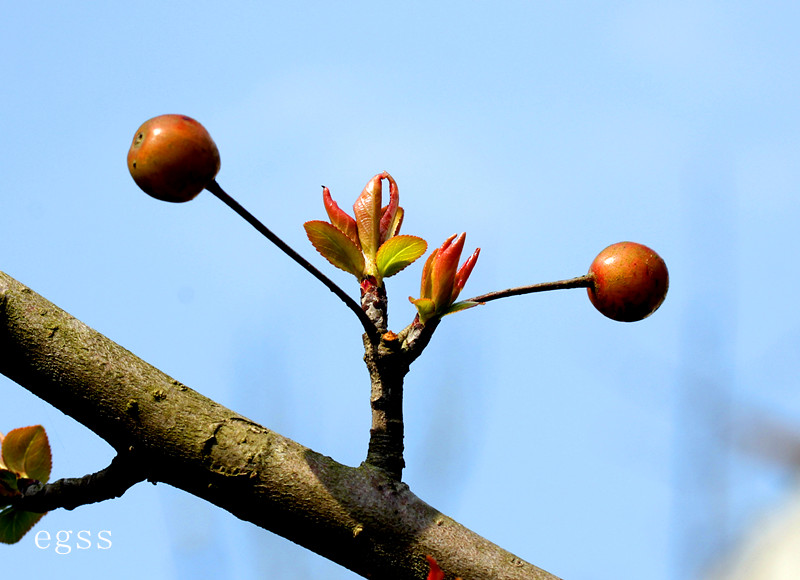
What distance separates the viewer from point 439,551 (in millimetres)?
1362

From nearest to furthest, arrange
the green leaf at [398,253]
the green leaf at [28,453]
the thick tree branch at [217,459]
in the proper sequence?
the thick tree branch at [217,459] < the green leaf at [28,453] < the green leaf at [398,253]

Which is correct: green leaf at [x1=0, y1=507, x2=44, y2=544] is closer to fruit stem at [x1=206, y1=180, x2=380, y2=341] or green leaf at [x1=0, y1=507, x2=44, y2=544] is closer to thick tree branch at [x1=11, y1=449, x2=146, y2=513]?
thick tree branch at [x1=11, y1=449, x2=146, y2=513]

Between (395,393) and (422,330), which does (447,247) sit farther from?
(395,393)

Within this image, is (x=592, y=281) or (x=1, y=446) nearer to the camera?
(x=1, y=446)

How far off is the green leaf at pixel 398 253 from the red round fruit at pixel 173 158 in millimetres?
493

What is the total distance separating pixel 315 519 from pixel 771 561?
102cm

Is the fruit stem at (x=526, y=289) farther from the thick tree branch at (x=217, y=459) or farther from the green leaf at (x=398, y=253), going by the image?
the thick tree branch at (x=217, y=459)

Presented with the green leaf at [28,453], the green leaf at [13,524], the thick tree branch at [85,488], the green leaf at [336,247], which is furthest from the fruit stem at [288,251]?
the green leaf at [13,524]

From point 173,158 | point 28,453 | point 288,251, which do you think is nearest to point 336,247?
point 288,251

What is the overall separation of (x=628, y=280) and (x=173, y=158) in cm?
96

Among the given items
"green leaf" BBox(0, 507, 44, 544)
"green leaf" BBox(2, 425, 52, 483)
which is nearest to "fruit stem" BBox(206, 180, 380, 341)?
"green leaf" BBox(2, 425, 52, 483)

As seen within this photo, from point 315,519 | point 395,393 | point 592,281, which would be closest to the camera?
point 315,519

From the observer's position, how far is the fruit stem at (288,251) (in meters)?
1.38

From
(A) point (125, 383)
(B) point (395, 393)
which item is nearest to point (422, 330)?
(B) point (395, 393)
